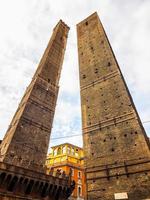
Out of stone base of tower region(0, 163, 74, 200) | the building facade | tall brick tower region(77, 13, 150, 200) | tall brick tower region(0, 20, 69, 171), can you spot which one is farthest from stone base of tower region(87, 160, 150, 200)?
tall brick tower region(0, 20, 69, 171)

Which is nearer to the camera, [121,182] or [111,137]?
[121,182]

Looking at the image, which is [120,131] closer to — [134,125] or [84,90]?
[134,125]

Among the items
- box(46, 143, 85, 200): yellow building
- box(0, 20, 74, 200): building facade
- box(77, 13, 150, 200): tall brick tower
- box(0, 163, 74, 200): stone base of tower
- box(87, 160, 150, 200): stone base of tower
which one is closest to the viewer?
box(87, 160, 150, 200): stone base of tower

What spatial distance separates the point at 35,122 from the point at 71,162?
12.2 metres

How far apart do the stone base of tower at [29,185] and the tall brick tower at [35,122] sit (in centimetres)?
123

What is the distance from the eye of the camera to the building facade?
41.0 ft

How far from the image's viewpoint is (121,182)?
10.8m

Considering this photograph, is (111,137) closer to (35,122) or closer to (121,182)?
(121,182)

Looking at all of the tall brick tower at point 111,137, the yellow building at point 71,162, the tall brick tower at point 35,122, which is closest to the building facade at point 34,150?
the tall brick tower at point 35,122

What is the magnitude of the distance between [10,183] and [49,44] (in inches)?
764

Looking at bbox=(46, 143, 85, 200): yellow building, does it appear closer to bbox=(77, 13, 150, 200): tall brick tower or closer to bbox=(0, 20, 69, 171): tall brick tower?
bbox=(0, 20, 69, 171): tall brick tower

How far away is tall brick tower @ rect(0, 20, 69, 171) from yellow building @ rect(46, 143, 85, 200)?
9.18 meters

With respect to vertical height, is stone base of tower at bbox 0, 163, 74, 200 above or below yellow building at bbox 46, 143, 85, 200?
below

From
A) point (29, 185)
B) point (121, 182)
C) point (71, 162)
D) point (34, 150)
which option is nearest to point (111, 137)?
point (121, 182)
